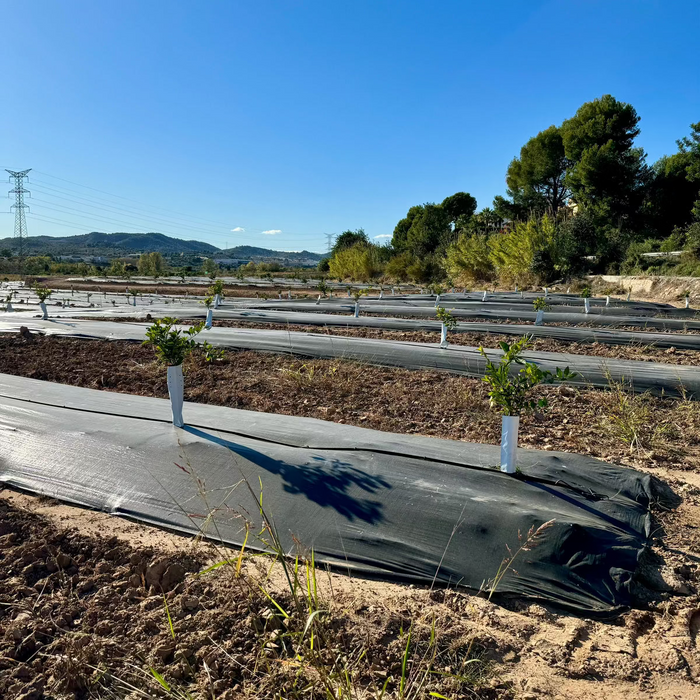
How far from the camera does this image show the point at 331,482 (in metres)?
2.66

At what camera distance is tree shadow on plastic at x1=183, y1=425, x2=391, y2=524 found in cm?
248

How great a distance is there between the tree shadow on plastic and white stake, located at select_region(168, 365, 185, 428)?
2.46 ft

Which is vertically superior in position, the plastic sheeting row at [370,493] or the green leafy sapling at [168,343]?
the green leafy sapling at [168,343]

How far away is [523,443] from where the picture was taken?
3.79m

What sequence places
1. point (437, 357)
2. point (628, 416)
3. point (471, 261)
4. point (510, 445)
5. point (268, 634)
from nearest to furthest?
1. point (268, 634)
2. point (510, 445)
3. point (628, 416)
4. point (437, 357)
5. point (471, 261)

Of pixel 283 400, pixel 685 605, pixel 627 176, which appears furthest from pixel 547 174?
pixel 685 605

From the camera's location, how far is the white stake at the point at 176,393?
3.53 meters

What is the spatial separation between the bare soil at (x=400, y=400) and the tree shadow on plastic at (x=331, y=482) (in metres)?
1.34

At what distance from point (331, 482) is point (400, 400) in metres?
2.26

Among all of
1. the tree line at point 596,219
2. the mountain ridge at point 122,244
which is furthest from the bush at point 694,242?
the mountain ridge at point 122,244

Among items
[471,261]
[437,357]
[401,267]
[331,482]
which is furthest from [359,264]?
[331,482]

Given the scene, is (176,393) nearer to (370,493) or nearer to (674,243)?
(370,493)

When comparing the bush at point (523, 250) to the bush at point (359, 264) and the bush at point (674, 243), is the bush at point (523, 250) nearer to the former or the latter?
the bush at point (674, 243)

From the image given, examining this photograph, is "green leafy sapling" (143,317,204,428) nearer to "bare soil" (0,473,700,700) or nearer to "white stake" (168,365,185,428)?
"white stake" (168,365,185,428)
